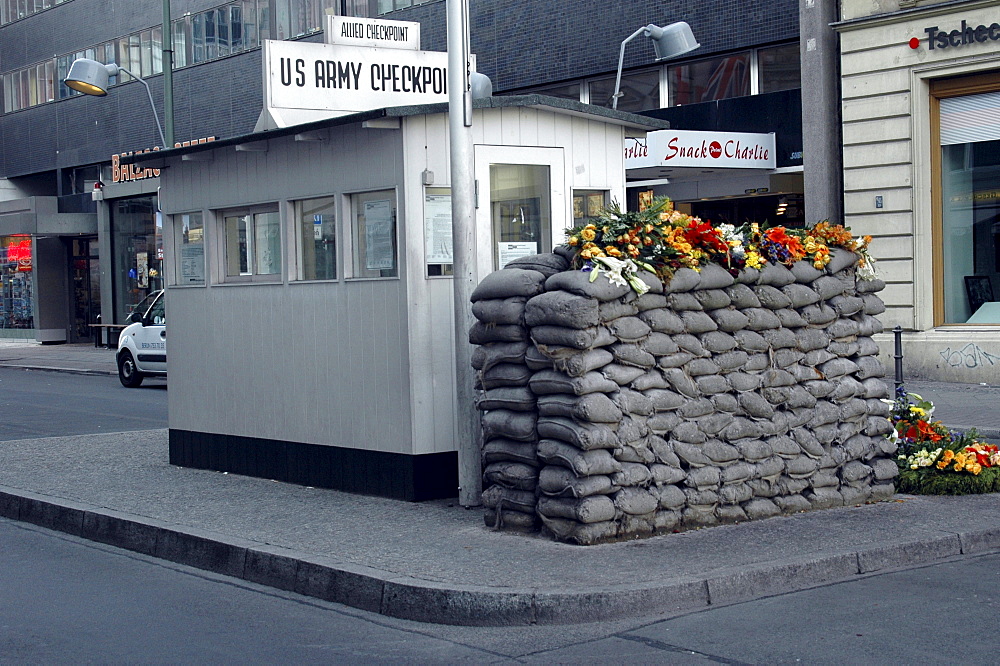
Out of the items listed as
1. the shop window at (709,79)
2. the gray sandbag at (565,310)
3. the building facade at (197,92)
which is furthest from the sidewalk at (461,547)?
the shop window at (709,79)

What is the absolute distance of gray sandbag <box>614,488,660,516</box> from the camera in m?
7.29

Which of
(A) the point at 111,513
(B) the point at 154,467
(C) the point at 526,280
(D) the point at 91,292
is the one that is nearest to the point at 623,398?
(C) the point at 526,280

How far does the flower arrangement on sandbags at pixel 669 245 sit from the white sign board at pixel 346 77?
316 centimetres

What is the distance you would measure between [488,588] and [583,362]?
1.60m

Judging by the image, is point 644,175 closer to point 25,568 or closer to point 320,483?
point 320,483

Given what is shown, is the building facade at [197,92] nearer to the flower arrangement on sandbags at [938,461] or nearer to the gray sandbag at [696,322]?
the flower arrangement on sandbags at [938,461]

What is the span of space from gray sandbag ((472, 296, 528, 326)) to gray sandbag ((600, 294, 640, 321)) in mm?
572

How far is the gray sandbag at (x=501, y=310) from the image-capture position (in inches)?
301

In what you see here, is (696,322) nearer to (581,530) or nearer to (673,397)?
(673,397)

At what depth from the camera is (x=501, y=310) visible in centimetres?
771

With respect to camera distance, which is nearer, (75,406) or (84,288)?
(75,406)

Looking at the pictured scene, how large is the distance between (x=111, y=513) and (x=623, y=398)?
4.02 m

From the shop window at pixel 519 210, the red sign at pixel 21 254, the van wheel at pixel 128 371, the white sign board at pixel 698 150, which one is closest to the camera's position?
the shop window at pixel 519 210

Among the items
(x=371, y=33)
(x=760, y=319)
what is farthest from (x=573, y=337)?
(x=371, y=33)
